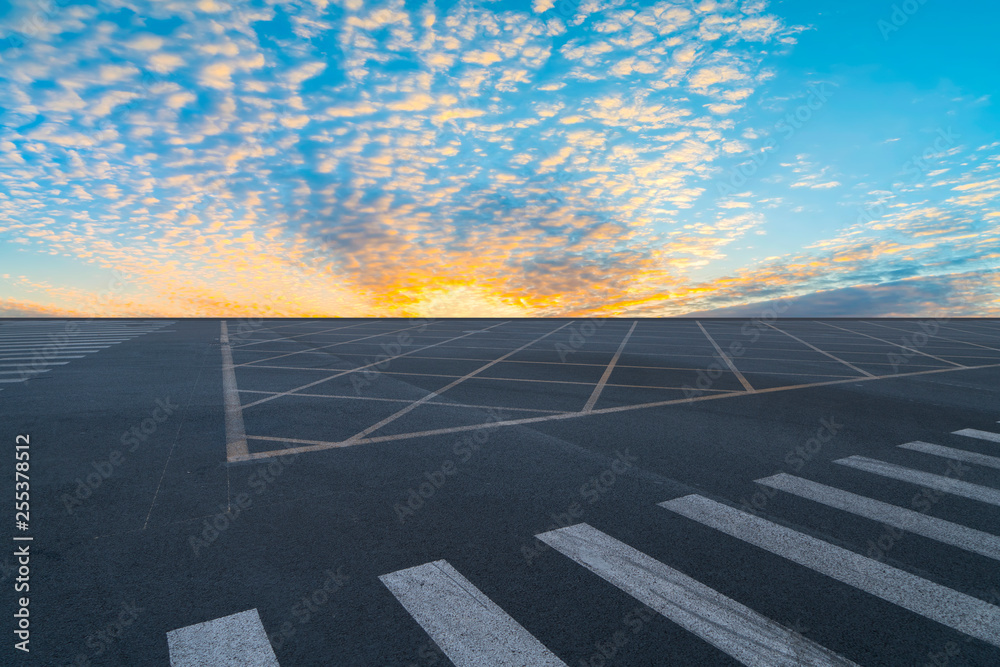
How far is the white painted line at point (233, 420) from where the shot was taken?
6172 millimetres

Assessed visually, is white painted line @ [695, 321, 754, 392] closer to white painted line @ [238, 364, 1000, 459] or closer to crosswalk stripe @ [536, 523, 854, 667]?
white painted line @ [238, 364, 1000, 459]

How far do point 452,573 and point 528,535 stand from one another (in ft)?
2.59

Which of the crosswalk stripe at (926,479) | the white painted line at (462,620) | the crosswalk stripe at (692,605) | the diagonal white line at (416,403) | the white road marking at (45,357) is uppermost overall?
the white road marking at (45,357)

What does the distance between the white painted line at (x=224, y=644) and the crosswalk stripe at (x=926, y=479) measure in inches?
242

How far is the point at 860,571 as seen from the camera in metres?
3.58

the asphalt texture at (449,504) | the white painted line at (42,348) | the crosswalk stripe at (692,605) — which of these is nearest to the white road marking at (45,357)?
the white painted line at (42,348)

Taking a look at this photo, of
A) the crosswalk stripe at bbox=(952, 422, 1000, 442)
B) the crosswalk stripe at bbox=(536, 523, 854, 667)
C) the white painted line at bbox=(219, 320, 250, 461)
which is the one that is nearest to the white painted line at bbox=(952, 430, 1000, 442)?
the crosswalk stripe at bbox=(952, 422, 1000, 442)

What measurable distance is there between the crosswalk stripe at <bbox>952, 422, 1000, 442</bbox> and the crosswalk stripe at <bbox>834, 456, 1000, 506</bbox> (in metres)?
2.56

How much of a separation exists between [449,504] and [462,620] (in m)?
1.73

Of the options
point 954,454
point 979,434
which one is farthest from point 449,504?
point 979,434

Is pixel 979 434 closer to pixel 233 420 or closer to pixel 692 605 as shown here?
pixel 692 605

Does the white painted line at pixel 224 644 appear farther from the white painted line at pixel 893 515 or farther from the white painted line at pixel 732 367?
the white painted line at pixel 732 367

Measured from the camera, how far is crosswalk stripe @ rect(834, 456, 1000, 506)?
5.16m

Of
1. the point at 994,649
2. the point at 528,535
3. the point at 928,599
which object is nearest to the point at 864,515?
the point at 928,599
